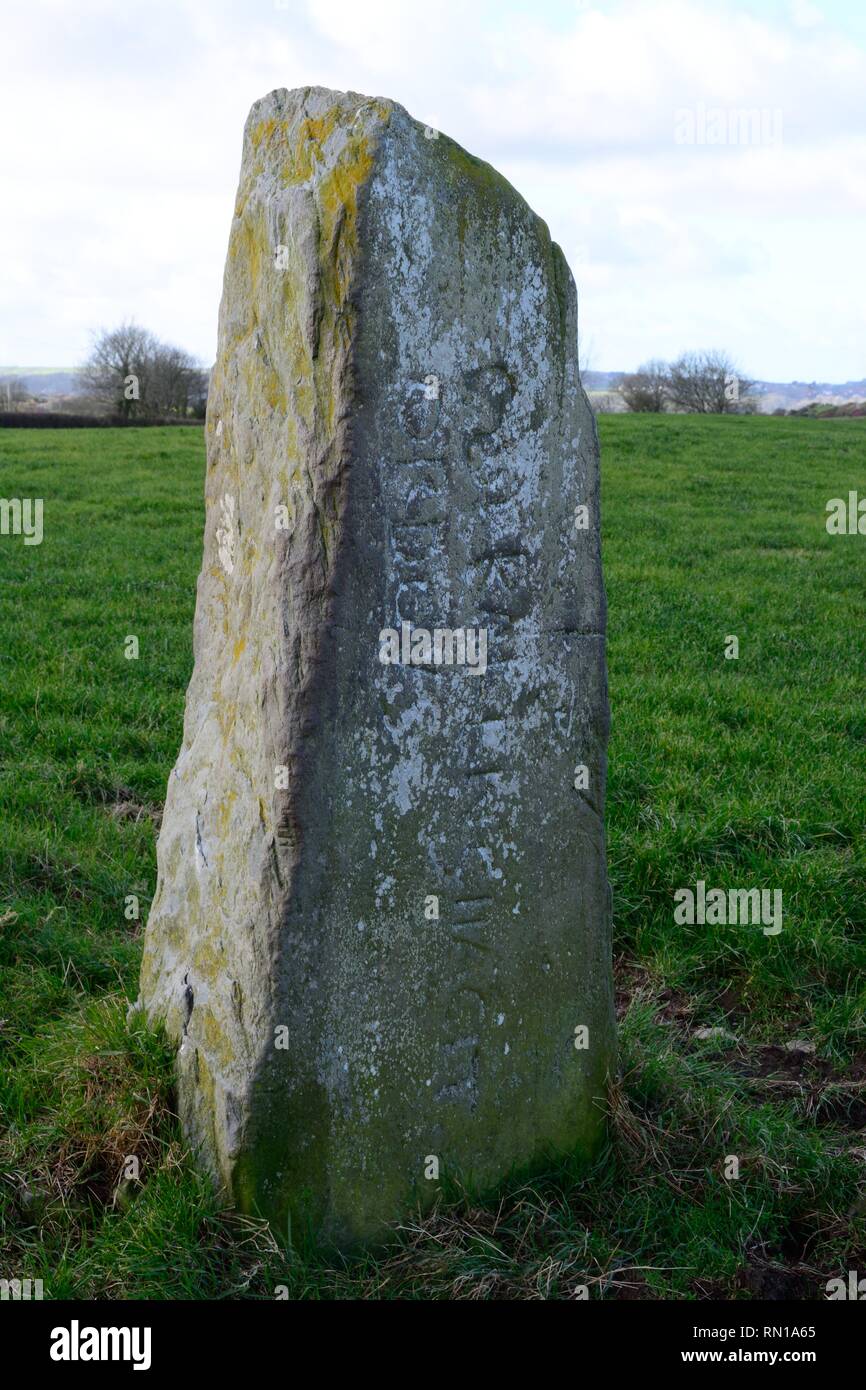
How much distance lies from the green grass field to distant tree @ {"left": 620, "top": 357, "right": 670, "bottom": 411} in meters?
25.9

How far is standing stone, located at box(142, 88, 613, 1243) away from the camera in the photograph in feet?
10.2

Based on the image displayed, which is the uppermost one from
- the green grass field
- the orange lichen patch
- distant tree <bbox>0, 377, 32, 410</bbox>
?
distant tree <bbox>0, 377, 32, 410</bbox>

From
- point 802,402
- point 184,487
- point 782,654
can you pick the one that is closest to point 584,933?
point 782,654

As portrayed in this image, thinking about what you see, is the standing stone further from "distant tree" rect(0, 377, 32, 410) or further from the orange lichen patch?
"distant tree" rect(0, 377, 32, 410)

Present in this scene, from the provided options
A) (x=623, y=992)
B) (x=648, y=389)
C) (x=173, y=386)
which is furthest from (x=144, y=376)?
(x=623, y=992)

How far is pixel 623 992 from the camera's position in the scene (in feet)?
15.3

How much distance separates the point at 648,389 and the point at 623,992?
31.8 m

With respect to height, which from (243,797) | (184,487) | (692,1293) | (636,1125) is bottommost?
(692,1293)

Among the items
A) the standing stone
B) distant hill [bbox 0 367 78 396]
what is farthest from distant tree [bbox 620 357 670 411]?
the standing stone

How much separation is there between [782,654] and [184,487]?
8796 millimetres

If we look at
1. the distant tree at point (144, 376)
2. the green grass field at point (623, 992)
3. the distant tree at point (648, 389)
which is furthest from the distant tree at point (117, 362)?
the green grass field at point (623, 992)

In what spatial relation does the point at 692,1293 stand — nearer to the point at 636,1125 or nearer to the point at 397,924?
Answer: the point at 636,1125

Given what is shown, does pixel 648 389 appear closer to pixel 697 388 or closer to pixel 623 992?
pixel 697 388

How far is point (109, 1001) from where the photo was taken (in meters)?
4.05
